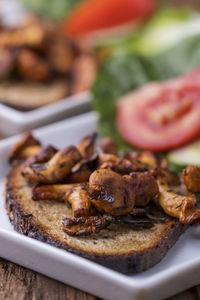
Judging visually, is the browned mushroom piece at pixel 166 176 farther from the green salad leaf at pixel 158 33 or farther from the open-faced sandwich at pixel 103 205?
the green salad leaf at pixel 158 33

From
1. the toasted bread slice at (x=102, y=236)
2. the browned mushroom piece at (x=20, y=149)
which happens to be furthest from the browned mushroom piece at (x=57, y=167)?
the browned mushroom piece at (x=20, y=149)

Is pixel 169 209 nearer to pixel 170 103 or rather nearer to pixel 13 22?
pixel 170 103

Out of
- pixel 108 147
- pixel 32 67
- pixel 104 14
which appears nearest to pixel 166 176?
pixel 108 147

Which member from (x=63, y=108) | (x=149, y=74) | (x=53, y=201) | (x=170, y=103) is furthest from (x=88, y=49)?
(x=53, y=201)

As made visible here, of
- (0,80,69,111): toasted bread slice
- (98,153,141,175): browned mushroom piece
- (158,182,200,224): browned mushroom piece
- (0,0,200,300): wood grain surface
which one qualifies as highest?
(98,153,141,175): browned mushroom piece

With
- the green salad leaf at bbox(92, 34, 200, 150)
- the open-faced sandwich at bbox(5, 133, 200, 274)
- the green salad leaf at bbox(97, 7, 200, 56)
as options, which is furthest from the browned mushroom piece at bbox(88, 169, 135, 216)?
the green salad leaf at bbox(97, 7, 200, 56)

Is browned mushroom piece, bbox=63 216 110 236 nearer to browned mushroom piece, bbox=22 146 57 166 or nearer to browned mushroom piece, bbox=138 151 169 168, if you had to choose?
browned mushroom piece, bbox=22 146 57 166

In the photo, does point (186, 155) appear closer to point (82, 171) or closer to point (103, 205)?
point (82, 171)
